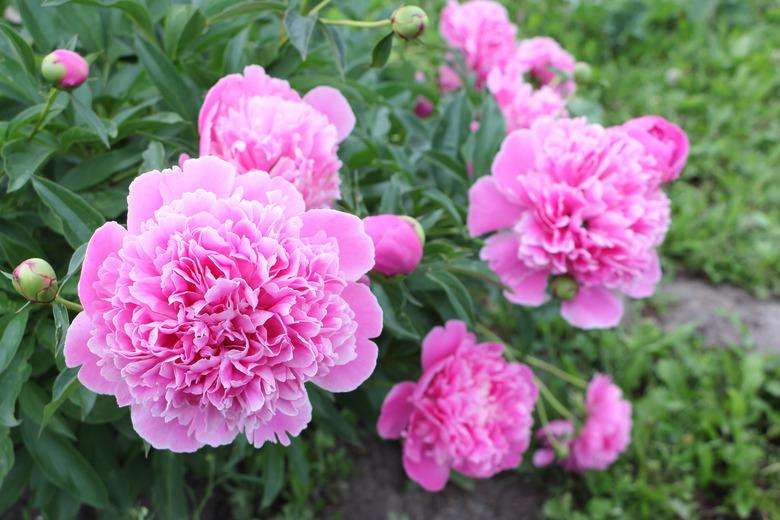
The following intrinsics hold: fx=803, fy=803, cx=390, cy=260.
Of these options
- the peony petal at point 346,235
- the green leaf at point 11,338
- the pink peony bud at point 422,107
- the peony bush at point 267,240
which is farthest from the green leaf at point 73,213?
the pink peony bud at point 422,107

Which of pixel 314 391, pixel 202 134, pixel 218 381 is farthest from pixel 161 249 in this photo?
pixel 314 391

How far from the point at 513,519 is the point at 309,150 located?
129 cm

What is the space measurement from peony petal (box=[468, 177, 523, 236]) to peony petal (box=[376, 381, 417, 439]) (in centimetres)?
31

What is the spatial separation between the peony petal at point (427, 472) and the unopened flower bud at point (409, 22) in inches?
30.9

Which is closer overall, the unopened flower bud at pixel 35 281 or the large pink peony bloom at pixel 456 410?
the unopened flower bud at pixel 35 281

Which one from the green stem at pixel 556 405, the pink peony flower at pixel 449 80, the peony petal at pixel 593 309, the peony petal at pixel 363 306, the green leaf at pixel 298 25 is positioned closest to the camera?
the peony petal at pixel 363 306

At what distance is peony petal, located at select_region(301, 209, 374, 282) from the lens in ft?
3.11

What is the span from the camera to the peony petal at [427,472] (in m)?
1.50

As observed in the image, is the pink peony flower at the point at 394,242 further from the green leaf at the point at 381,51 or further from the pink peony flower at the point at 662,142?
the pink peony flower at the point at 662,142

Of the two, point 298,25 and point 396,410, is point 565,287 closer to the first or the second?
point 396,410

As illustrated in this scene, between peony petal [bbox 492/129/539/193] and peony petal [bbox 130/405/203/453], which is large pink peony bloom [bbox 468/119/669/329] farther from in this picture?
peony petal [bbox 130/405/203/453]

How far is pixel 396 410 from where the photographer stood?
146 cm

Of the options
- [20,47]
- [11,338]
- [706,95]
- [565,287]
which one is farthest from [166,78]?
[706,95]

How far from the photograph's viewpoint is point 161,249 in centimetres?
87
